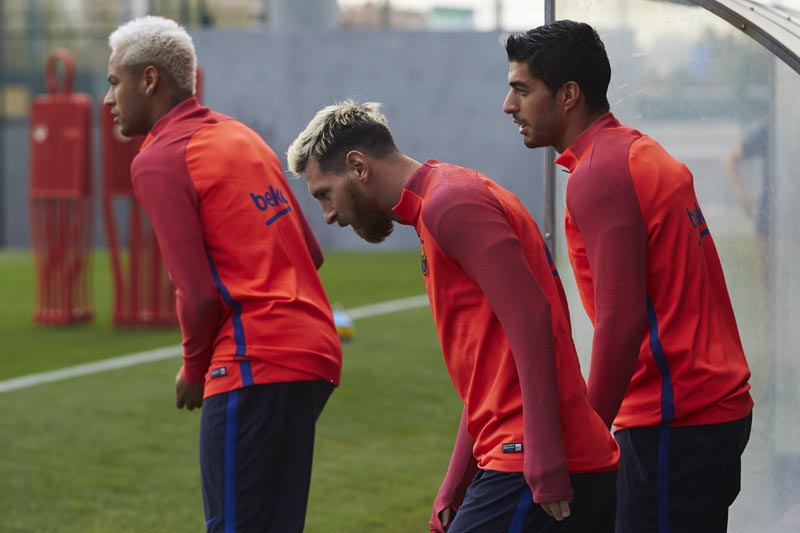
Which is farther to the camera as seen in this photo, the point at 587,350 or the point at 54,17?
the point at 54,17

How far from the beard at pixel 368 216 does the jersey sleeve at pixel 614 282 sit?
46 centimetres

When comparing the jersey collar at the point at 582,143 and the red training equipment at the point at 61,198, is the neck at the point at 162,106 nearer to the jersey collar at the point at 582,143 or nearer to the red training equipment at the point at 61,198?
the jersey collar at the point at 582,143

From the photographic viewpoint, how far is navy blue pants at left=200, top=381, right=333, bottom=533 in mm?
3742

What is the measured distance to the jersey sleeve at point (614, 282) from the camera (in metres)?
3.03

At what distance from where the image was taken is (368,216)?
2996 millimetres

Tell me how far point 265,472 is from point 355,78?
25587 mm

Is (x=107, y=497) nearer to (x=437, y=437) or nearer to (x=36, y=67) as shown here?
(x=437, y=437)

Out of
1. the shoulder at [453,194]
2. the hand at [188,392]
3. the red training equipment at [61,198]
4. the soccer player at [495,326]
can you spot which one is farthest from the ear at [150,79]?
the red training equipment at [61,198]

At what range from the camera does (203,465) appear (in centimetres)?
380

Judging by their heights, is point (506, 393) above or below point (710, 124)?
below

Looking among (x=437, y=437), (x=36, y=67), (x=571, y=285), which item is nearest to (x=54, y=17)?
(x=36, y=67)

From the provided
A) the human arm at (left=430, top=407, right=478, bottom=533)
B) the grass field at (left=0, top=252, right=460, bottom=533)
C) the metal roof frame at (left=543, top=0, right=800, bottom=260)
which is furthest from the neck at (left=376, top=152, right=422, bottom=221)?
the grass field at (left=0, top=252, right=460, bottom=533)

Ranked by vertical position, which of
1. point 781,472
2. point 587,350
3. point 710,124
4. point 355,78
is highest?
point 710,124

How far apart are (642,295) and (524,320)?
0.45 metres
